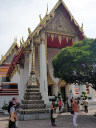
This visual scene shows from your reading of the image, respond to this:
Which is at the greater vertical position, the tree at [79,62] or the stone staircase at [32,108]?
the tree at [79,62]

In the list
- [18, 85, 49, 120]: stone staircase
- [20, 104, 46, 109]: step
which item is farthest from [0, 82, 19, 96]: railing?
[20, 104, 46, 109]: step

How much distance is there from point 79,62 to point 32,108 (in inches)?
130

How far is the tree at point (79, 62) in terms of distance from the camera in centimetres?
819

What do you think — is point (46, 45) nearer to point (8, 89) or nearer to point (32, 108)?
point (8, 89)

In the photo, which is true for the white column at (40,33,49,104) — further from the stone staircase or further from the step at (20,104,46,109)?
the step at (20,104,46,109)

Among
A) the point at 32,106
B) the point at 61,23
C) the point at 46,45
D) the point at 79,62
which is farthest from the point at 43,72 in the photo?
the point at 32,106

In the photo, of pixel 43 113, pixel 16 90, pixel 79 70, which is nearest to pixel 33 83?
pixel 43 113

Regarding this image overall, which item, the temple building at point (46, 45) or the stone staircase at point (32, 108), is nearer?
the stone staircase at point (32, 108)

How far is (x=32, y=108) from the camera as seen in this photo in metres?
7.94

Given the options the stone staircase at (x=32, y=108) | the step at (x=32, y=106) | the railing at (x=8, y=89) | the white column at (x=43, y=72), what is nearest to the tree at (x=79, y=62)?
the stone staircase at (x=32, y=108)

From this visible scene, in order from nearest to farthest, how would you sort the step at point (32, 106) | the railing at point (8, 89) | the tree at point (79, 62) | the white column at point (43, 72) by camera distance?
the step at point (32, 106), the tree at point (79, 62), the white column at point (43, 72), the railing at point (8, 89)

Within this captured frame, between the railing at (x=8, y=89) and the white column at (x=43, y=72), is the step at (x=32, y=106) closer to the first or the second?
the white column at (x=43, y=72)

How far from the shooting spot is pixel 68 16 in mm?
15477

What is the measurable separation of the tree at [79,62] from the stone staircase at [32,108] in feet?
6.40
